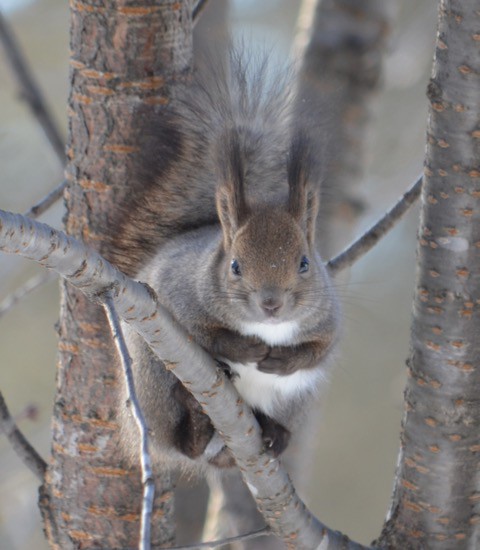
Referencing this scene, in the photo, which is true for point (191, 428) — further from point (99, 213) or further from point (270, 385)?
point (99, 213)

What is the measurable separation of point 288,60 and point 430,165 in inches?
21.7

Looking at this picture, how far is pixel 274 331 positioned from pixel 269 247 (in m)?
0.19

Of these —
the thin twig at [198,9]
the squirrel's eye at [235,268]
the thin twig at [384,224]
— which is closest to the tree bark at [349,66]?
the thin twig at [198,9]

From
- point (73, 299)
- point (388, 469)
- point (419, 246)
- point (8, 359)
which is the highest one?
point (419, 246)

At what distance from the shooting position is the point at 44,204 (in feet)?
6.36

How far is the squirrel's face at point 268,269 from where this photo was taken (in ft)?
5.92

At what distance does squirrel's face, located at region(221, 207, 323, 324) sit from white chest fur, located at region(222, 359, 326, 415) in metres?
0.14

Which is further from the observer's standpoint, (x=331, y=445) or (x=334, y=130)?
(x=331, y=445)

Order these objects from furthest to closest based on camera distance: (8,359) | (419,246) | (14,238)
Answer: (8,359) → (419,246) → (14,238)

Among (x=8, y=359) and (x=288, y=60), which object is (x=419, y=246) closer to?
(x=288, y=60)

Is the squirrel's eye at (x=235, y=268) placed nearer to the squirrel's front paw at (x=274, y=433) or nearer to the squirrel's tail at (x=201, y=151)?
the squirrel's tail at (x=201, y=151)

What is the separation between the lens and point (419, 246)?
1773mm

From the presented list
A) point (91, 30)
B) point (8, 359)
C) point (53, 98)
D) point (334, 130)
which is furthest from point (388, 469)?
point (91, 30)

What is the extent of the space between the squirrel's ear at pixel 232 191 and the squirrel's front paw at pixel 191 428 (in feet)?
1.02
